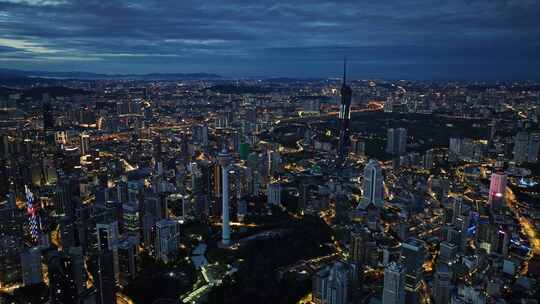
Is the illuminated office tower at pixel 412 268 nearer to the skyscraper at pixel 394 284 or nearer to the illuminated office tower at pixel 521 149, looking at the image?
the skyscraper at pixel 394 284

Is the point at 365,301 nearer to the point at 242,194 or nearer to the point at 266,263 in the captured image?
the point at 266,263

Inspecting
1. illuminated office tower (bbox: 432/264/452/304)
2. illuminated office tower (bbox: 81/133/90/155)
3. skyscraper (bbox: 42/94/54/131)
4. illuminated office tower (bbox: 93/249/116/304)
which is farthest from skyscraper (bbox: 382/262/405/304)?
skyscraper (bbox: 42/94/54/131)

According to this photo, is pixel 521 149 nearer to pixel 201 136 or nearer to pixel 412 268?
pixel 412 268

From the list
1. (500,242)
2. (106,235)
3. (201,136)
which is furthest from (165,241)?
(201,136)

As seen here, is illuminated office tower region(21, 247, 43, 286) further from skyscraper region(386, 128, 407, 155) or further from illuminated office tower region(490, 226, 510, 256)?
skyscraper region(386, 128, 407, 155)

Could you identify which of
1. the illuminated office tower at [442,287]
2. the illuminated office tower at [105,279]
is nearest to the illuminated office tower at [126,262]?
the illuminated office tower at [105,279]

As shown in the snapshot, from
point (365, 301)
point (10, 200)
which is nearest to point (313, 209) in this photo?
point (365, 301)
